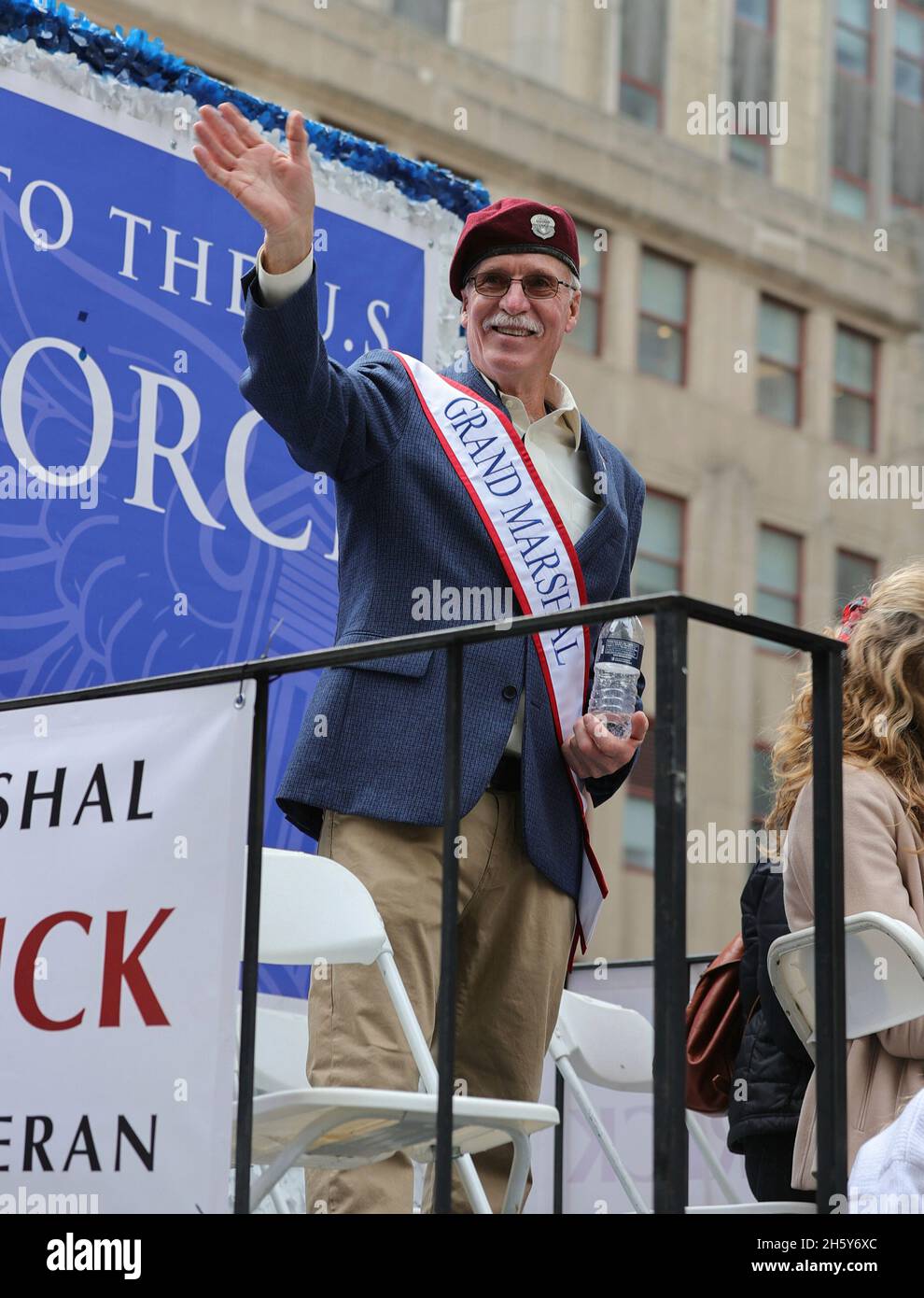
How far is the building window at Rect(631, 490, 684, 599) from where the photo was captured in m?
26.0

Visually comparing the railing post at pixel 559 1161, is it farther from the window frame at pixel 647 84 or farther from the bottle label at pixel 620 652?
the window frame at pixel 647 84

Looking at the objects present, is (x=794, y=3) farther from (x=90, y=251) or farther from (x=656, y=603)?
(x=656, y=603)

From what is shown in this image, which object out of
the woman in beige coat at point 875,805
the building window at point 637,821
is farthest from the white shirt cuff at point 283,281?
the building window at point 637,821

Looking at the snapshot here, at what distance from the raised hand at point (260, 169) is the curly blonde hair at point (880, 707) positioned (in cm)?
127

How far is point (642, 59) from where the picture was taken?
91.6 feet

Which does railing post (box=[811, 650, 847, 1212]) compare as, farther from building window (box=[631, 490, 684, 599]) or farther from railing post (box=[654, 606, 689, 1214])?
building window (box=[631, 490, 684, 599])

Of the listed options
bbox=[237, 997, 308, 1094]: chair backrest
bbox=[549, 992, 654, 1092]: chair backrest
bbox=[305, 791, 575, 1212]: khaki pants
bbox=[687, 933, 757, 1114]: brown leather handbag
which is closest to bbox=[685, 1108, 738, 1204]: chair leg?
bbox=[549, 992, 654, 1092]: chair backrest

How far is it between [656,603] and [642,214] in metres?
24.5

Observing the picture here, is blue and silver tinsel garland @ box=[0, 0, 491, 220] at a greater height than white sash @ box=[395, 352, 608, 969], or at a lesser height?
greater

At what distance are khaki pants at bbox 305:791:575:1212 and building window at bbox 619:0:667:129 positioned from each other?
81.3ft

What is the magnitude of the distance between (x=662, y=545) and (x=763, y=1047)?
73.6ft

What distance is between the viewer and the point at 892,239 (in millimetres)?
30094

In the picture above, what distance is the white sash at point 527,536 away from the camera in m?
4.02

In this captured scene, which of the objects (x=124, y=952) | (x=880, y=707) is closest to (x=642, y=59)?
(x=880, y=707)
